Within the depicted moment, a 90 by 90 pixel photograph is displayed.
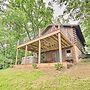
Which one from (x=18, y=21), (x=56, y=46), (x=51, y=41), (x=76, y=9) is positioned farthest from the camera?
(x=18, y=21)

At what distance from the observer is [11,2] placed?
3572cm

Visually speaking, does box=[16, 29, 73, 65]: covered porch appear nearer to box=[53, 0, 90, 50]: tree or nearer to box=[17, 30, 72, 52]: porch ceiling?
box=[17, 30, 72, 52]: porch ceiling

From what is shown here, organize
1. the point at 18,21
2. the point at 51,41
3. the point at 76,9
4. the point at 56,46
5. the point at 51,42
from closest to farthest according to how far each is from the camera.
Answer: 1. the point at 76,9
2. the point at 51,41
3. the point at 51,42
4. the point at 56,46
5. the point at 18,21

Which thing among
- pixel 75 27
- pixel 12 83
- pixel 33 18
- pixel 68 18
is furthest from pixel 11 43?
pixel 12 83

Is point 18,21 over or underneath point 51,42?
over

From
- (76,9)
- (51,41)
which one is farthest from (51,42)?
(76,9)

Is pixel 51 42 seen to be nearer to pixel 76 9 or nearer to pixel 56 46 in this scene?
pixel 56 46

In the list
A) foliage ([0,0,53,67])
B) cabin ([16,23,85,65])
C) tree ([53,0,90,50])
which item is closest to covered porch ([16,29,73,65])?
cabin ([16,23,85,65])

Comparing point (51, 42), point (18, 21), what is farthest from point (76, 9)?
point (18, 21)

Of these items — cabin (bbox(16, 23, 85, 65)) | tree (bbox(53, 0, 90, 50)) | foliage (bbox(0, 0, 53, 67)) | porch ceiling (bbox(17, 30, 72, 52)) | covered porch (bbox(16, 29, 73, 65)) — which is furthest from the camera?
foliage (bbox(0, 0, 53, 67))

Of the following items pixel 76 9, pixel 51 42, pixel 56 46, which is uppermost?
pixel 76 9

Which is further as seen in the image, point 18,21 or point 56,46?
point 18,21

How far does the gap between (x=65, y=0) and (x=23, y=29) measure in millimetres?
23051

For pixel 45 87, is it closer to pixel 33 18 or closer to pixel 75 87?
pixel 75 87
